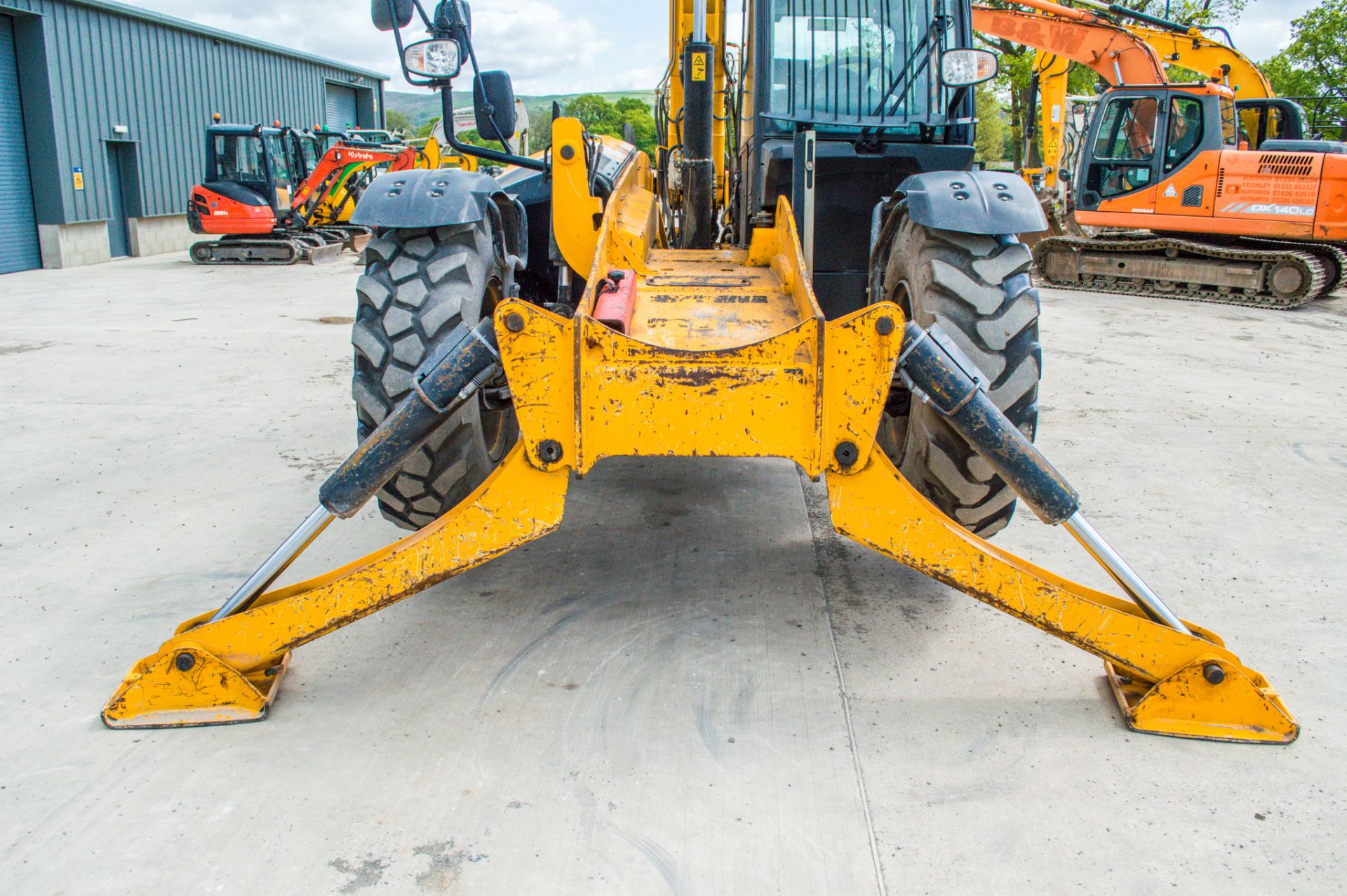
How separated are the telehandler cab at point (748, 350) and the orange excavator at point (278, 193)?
13.2 meters

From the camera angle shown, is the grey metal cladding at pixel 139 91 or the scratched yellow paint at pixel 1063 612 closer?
the scratched yellow paint at pixel 1063 612

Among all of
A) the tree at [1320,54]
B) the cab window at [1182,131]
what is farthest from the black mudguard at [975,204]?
the tree at [1320,54]

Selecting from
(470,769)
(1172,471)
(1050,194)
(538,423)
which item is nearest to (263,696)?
(470,769)

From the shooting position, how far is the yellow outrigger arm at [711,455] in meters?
2.75

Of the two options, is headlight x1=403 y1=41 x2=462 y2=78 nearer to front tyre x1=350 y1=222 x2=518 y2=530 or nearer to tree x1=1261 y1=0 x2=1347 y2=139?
front tyre x1=350 y1=222 x2=518 y2=530

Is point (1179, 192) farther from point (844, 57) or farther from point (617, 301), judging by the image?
point (617, 301)

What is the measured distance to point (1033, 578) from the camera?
9.09 ft

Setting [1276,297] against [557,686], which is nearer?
[557,686]

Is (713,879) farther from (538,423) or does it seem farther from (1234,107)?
(1234,107)

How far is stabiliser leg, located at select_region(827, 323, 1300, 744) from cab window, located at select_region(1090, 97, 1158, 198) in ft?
38.3

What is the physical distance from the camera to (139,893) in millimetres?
2229

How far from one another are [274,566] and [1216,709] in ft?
8.96

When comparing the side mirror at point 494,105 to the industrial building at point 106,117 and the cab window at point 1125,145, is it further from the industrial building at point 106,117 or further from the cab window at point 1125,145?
the industrial building at point 106,117

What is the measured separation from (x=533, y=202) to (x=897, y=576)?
2.68m
